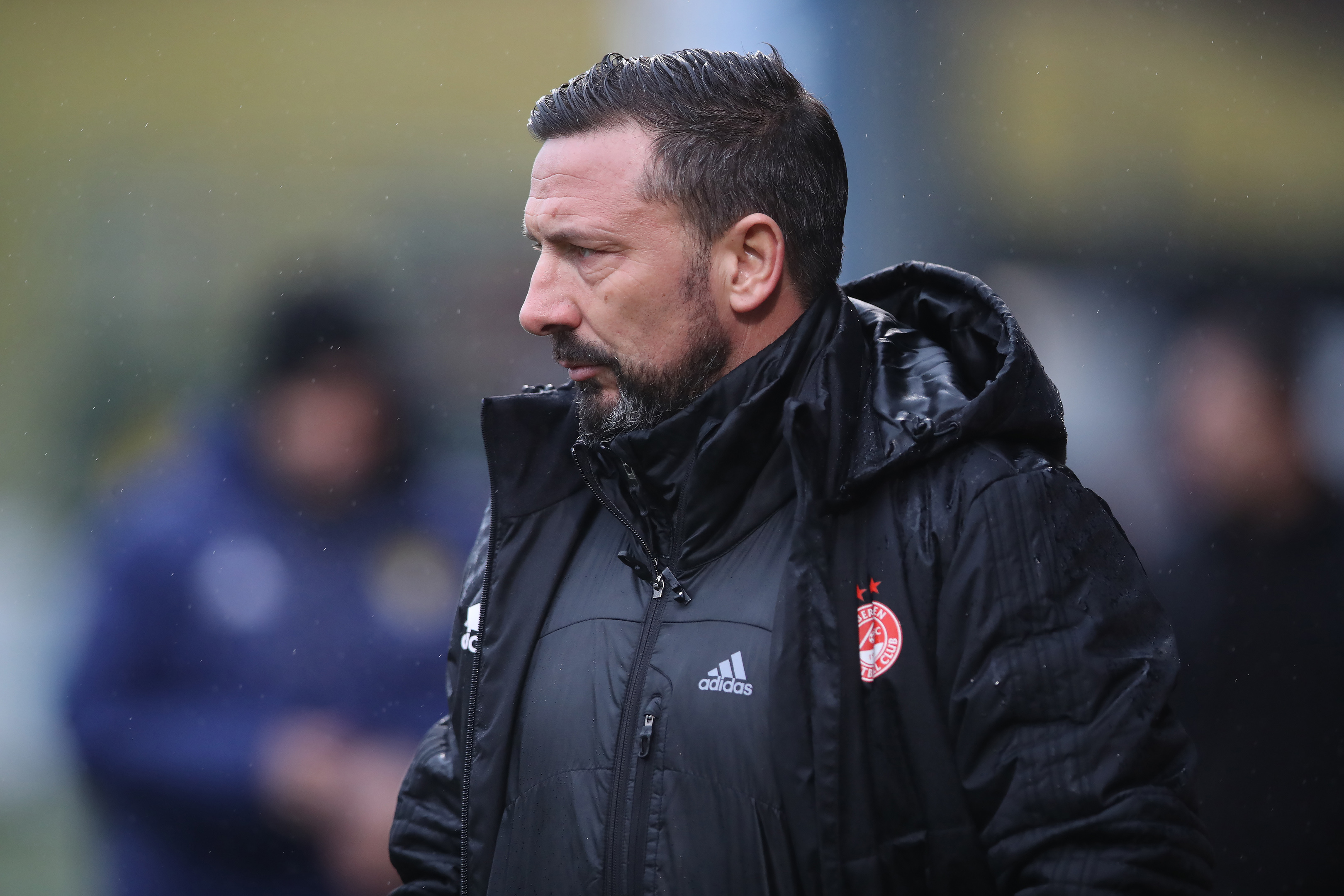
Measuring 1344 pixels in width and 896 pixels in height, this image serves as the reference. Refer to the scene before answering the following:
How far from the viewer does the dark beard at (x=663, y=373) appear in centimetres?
145

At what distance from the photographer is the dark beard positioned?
145 centimetres

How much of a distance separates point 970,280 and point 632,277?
1.36ft

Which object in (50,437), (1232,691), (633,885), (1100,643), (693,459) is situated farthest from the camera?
(50,437)

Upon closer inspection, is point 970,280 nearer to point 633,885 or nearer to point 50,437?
point 633,885

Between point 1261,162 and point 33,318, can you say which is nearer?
point 1261,162

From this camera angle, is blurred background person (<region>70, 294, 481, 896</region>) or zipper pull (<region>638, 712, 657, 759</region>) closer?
zipper pull (<region>638, 712, 657, 759</region>)

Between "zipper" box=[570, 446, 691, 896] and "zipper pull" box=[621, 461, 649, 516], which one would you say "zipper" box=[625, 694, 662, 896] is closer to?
"zipper" box=[570, 446, 691, 896]

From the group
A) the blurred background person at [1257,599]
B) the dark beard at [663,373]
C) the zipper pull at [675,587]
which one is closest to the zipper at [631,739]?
Result: the zipper pull at [675,587]

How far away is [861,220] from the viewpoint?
2736mm

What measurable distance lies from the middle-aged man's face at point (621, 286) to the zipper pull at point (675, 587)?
0.65 feet

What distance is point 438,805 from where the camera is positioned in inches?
64.1

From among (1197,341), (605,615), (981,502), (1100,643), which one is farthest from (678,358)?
(1197,341)

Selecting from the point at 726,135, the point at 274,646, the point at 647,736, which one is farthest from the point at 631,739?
the point at 274,646

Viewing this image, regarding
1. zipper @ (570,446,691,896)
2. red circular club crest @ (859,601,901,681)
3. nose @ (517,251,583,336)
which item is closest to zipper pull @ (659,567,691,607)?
zipper @ (570,446,691,896)
